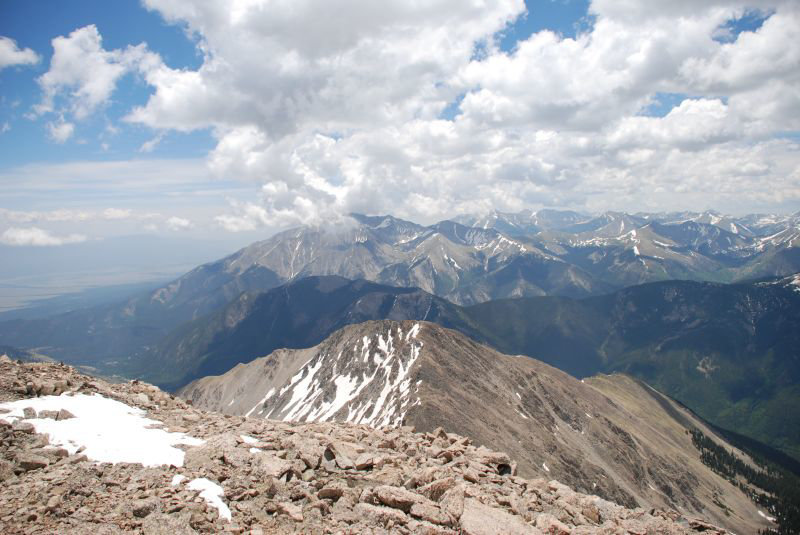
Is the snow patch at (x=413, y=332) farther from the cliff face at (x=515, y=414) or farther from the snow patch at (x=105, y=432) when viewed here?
the snow patch at (x=105, y=432)

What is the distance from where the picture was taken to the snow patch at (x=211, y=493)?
742 inches

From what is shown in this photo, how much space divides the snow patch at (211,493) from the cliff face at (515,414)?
94.0 metres

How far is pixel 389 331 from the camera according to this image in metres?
198

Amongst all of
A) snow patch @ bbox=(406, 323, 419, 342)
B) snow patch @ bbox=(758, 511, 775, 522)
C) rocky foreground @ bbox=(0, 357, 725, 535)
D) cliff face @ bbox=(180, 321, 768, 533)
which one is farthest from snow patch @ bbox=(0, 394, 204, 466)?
snow patch @ bbox=(758, 511, 775, 522)

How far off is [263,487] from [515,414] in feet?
429

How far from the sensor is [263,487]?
20844 mm

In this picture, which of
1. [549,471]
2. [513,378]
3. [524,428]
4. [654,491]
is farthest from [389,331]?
[654,491]

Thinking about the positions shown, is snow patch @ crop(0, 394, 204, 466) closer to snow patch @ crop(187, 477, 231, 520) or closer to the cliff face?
snow patch @ crop(187, 477, 231, 520)

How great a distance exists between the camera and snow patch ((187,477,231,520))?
18859mm

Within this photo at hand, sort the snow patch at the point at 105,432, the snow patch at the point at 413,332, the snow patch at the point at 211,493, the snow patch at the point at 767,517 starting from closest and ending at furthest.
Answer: the snow patch at the point at 211,493 < the snow patch at the point at 105,432 < the snow patch at the point at 413,332 < the snow patch at the point at 767,517

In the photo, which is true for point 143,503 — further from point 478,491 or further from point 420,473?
point 478,491

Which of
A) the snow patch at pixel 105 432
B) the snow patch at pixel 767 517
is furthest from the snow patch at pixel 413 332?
the snow patch at pixel 767 517

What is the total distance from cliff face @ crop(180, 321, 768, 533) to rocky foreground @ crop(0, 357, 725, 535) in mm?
82502

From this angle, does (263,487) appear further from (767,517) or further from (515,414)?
(767,517)
